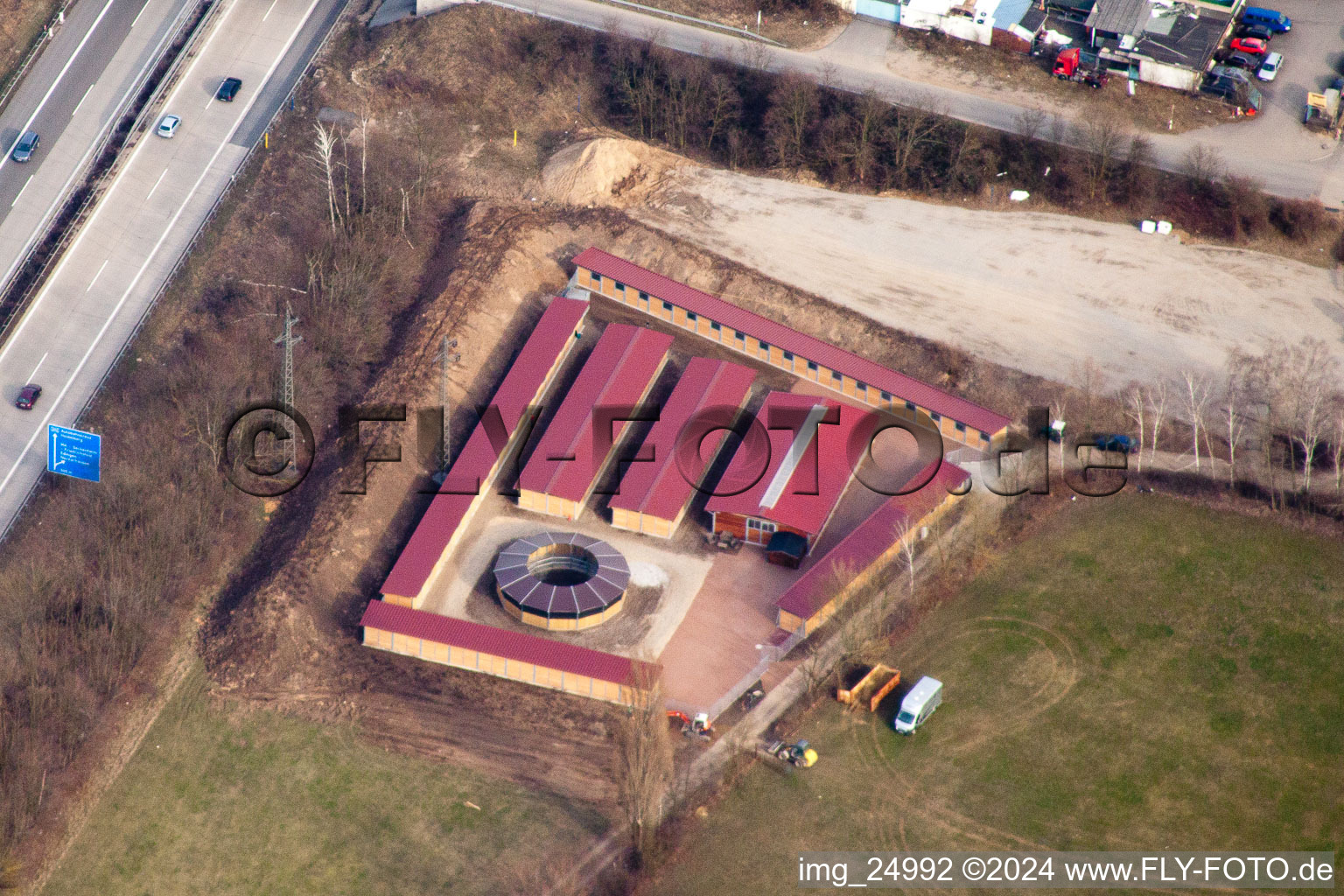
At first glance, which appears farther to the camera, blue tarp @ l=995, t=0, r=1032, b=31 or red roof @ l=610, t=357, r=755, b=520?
blue tarp @ l=995, t=0, r=1032, b=31

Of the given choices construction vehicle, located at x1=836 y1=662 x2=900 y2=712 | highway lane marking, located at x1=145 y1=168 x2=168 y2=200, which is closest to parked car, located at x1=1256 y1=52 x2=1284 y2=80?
construction vehicle, located at x1=836 y1=662 x2=900 y2=712

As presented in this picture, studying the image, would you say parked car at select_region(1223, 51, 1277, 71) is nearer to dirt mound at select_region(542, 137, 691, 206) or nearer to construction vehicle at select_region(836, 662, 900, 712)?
dirt mound at select_region(542, 137, 691, 206)

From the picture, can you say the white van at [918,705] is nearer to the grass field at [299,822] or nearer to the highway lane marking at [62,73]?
the grass field at [299,822]

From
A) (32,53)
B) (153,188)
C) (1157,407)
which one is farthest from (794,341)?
(32,53)

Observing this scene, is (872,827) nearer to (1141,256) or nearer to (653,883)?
(653,883)

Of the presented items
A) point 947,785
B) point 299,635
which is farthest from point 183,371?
point 947,785

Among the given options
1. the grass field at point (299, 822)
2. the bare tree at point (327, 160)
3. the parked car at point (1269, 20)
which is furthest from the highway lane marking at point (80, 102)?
the parked car at point (1269, 20)
